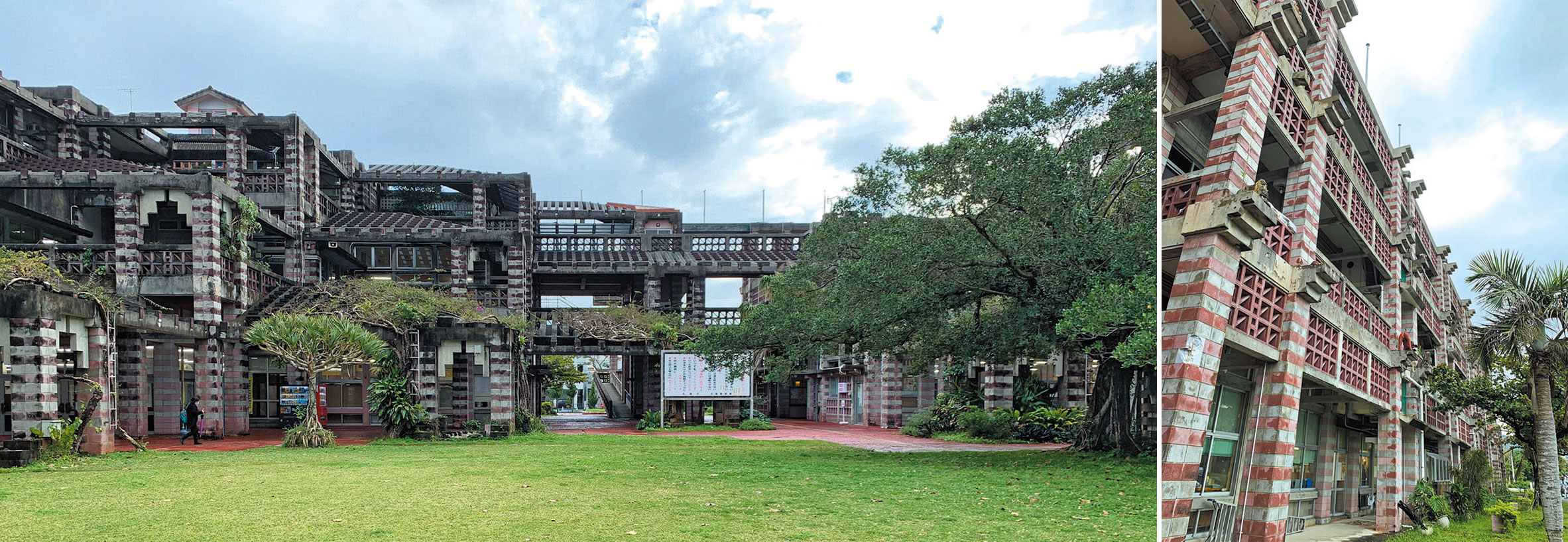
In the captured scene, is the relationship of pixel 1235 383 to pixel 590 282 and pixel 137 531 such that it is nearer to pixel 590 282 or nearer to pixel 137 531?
pixel 137 531

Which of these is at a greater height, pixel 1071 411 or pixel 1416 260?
pixel 1416 260

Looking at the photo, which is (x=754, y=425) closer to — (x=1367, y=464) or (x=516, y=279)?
(x=516, y=279)

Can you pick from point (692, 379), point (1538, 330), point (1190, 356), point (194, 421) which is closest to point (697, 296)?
point (692, 379)

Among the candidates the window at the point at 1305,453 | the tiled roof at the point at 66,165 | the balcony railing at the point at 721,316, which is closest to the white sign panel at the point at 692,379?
the balcony railing at the point at 721,316

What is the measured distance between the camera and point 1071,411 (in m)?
20.4

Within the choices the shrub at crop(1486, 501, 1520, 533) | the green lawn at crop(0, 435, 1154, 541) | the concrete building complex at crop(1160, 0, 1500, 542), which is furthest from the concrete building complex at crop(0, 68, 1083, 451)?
the concrete building complex at crop(1160, 0, 1500, 542)

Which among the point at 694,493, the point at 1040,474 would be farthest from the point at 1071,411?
A: the point at 694,493

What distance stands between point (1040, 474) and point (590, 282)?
22962 mm

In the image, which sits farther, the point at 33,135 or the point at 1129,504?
the point at 33,135

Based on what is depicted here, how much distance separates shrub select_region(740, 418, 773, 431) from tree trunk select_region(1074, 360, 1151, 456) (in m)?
10.8

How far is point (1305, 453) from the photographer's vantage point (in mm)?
12203

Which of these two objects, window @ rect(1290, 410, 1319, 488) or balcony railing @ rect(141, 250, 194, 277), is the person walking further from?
window @ rect(1290, 410, 1319, 488)

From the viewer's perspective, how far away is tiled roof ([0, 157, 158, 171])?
729 inches

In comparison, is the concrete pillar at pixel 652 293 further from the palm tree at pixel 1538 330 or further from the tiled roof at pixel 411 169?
the palm tree at pixel 1538 330
